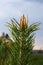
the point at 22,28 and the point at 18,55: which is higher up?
the point at 22,28

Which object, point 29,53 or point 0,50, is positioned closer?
A: point 29,53

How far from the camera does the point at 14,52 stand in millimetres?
8469

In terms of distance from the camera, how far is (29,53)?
332 inches

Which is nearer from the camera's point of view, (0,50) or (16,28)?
(16,28)

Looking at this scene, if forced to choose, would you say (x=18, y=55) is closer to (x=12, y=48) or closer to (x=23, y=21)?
(x=12, y=48)

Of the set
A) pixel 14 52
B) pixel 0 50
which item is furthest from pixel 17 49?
pixel 0 50

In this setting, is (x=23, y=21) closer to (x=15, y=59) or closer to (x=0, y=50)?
(x=15, y=59)

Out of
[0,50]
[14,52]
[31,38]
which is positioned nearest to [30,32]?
[31,38]

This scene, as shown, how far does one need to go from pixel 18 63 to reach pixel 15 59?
0.48ft

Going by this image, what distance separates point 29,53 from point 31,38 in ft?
1.33

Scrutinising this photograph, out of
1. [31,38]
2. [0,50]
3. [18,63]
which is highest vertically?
[0,50]

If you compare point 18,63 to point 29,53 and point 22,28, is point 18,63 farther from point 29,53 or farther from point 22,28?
point 22,28

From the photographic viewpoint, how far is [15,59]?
8.46m

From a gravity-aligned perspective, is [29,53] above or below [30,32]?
below
